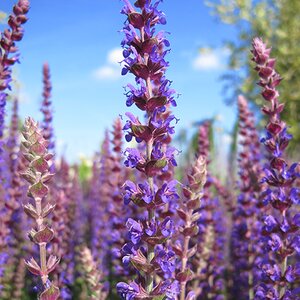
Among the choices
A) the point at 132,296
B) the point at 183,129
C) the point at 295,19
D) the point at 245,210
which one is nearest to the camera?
the point at 132,296

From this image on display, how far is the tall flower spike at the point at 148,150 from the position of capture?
106 inches

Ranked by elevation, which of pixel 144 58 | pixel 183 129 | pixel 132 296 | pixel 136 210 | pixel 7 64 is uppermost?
pixel 183 129

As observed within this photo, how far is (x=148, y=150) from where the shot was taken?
9.04 feet

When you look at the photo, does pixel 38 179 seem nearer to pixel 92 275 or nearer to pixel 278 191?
pixel 92 275

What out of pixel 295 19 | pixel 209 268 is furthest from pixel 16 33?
pixel 295 19

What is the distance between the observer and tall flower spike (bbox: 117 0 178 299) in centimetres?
269

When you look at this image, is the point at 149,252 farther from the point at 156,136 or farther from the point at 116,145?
the point at 116,145

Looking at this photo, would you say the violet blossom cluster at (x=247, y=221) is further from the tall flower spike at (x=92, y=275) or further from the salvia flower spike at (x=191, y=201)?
the tall flower spike at (x=92, y=275)

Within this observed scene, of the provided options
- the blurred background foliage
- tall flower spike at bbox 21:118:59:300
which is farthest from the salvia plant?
the blurred background foliage

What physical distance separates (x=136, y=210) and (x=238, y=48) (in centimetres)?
2160

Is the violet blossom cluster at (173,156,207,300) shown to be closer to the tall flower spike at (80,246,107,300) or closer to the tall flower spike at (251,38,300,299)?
the tall flower spike at (251,38,300,299)

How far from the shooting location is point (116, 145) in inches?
217

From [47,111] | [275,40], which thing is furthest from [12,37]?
[275,40]

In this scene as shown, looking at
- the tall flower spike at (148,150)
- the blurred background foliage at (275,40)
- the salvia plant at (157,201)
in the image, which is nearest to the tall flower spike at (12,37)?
the salvia plant at (157,201)
